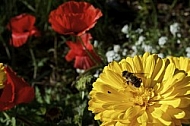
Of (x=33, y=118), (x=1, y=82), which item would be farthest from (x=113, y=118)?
(x=33, y=118)

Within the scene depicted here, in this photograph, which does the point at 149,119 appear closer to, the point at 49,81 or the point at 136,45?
the point at 136,45

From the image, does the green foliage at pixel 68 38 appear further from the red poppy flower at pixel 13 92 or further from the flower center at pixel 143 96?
the flower center at pixel 143 96

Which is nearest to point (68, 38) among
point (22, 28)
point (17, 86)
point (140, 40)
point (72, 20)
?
point (22, 28)

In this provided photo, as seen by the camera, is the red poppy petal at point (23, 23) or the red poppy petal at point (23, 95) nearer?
the red poppy petal at point (23, 95)

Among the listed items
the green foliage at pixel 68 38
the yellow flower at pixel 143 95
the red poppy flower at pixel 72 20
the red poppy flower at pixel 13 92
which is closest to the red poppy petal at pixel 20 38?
the green foliage at pixel 68 38

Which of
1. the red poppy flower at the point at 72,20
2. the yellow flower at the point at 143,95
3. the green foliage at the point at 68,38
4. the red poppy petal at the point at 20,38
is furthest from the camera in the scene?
the green foliage at the point at 68,38

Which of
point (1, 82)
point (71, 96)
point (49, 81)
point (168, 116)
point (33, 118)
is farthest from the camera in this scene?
point (49, 81)

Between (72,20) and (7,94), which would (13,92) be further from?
(72,20)
